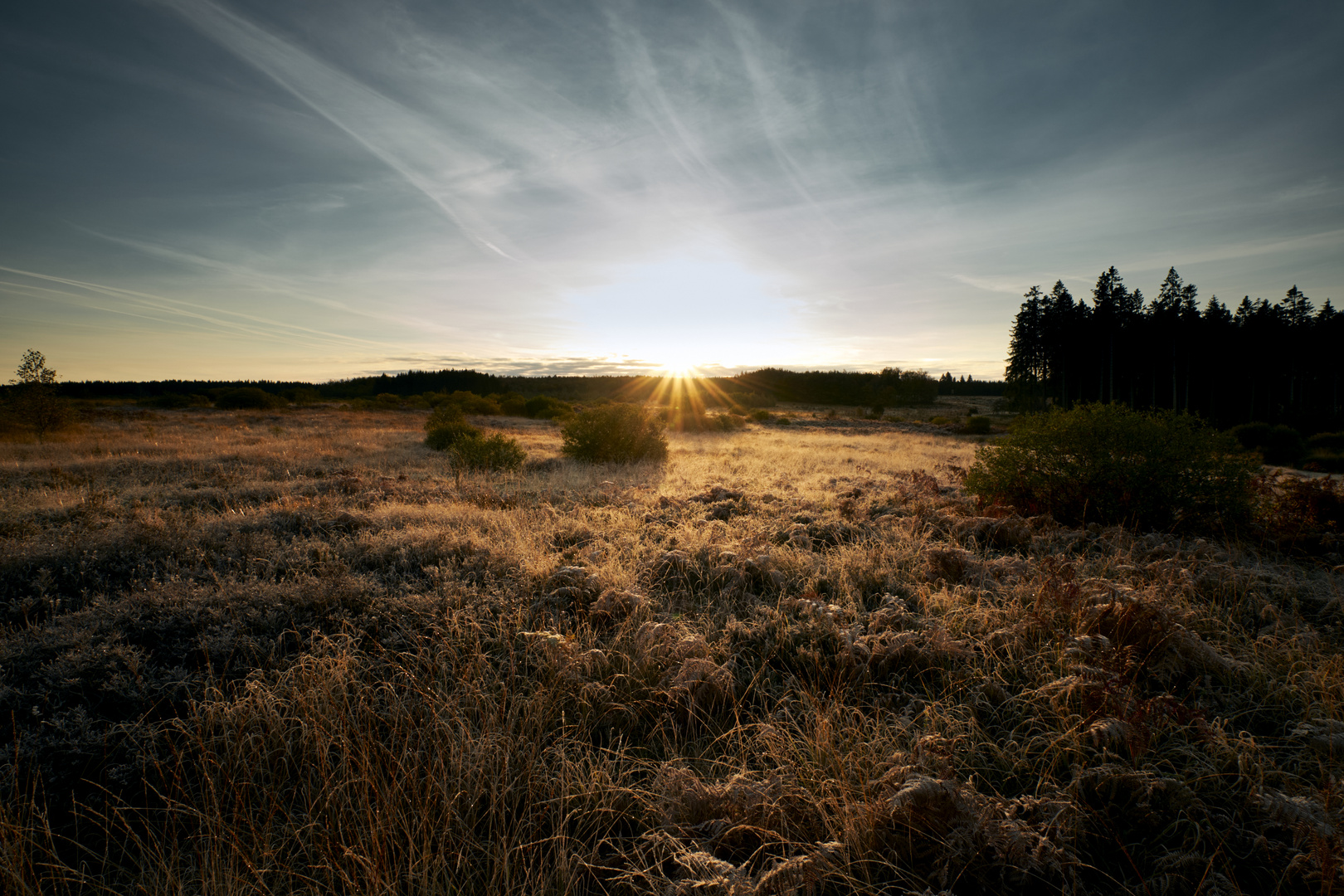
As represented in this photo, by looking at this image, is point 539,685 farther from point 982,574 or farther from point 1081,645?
point 982,574

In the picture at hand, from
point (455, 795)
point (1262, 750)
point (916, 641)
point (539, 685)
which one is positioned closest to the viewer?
point (455, 795)

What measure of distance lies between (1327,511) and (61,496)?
1899 cm

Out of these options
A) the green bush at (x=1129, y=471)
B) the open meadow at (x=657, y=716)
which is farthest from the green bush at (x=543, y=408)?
the open meadow at (x=657, y=716)

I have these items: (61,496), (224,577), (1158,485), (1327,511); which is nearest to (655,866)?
(224,577)

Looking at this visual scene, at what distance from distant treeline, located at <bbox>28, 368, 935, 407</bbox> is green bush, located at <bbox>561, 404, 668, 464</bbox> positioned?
5183 centimetres

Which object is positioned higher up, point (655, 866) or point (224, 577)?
point (224, 577)

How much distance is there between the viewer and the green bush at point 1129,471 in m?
7.26

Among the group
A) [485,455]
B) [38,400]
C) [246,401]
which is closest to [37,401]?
[38,400]

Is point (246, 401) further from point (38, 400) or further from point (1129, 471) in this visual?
point (1129, 471)

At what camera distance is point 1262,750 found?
2867mm

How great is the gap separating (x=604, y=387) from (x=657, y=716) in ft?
365

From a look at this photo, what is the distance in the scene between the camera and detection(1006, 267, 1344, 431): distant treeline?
42094mm

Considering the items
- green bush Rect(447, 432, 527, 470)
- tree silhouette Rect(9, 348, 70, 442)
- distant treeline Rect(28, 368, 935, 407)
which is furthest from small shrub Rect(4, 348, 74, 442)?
distant treeline Rect(28, 368, 935, 407)

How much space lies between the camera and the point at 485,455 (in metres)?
14.0
